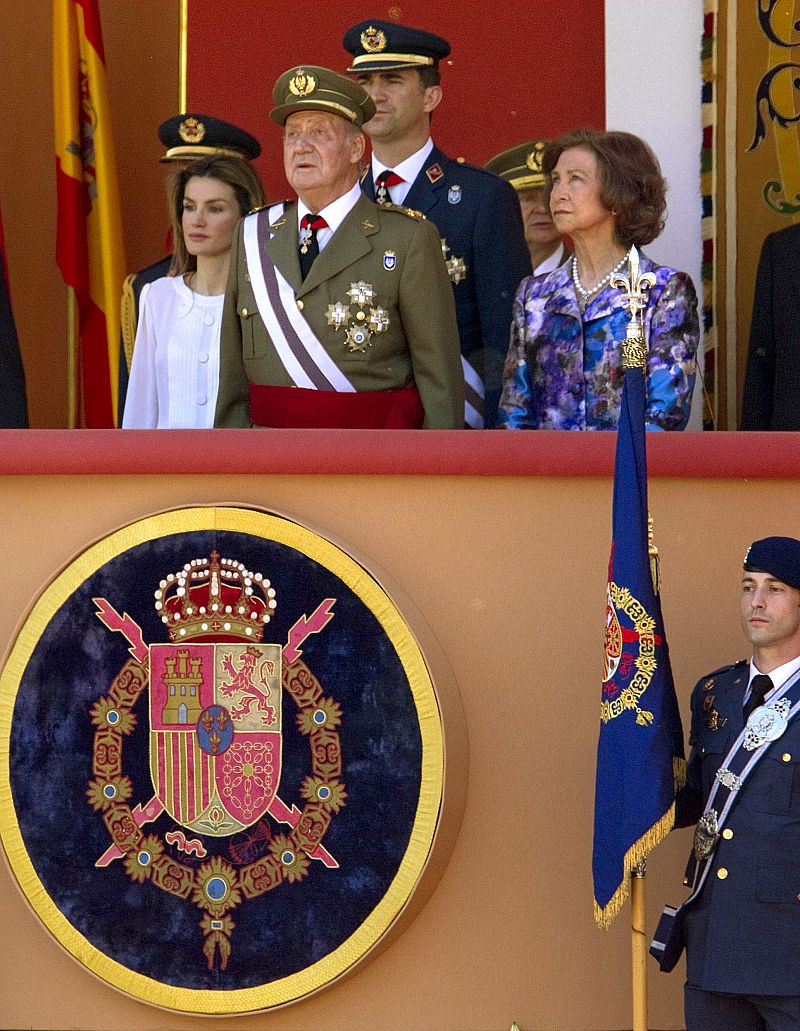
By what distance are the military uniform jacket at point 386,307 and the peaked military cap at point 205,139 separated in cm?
95

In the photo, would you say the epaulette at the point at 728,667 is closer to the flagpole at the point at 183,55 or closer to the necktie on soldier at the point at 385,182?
the necktie on soldier at the point at 385,182

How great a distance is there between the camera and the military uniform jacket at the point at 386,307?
4699 mm

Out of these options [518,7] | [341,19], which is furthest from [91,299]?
[518,7]

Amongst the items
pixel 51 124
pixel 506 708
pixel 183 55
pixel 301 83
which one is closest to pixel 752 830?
pixel 506 708

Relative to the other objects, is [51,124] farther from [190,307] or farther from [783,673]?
[783,673]

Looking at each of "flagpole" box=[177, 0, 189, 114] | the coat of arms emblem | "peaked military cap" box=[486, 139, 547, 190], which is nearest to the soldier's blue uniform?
the coat of arms emblem

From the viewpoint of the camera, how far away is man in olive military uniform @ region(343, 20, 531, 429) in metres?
5.18

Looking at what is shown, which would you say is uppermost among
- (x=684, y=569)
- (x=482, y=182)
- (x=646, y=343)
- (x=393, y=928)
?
(x=482, y=182)

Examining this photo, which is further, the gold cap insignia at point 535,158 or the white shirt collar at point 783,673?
the gold cap insignia at point 535,158

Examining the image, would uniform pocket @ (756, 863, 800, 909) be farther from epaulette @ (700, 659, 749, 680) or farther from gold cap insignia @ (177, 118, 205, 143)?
gold cap insignia @ (177, 118, 205, 143)

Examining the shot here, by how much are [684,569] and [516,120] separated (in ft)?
8.37

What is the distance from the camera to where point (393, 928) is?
14.1ft

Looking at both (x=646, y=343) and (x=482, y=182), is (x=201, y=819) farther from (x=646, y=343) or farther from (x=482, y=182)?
(x=482, y=182)

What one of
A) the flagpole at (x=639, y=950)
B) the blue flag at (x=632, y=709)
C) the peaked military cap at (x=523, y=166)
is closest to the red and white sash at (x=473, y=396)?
the peaked military cap at (x=523, y=166)
